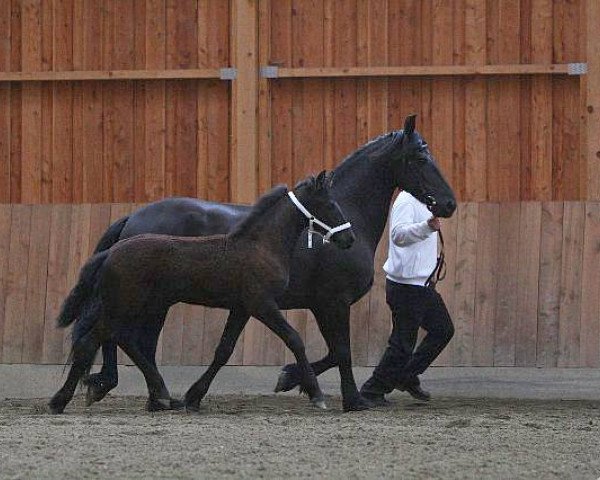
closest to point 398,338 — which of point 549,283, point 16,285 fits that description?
point 549,283

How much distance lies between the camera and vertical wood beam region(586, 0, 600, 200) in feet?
45.8

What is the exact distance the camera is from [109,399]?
12.3 m

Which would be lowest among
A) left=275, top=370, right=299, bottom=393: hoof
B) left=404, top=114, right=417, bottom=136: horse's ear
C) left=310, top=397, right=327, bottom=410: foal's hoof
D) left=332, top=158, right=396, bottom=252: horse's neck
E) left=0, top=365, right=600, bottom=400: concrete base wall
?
left=0, top=365, right=600, bottom=400: concrete base wall

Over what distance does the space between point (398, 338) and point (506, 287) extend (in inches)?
67.9

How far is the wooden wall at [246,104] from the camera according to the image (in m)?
13.4

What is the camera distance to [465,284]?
41.7 feet

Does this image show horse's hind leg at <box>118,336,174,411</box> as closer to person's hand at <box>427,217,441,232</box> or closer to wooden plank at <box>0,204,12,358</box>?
person's hand at <box>427,217,441,232</box>

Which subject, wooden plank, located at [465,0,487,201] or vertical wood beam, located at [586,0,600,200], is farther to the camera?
wooden plank, located at [465,0,487,201]

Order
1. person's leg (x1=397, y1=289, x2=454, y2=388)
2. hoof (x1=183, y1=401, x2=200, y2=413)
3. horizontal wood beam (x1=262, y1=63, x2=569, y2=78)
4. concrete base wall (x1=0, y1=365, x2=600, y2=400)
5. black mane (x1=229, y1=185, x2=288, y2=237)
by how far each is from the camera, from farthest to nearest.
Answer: horizontal wood beam (x1=262, y1=63, x2=569, y2=78) < concrete base wall (x1=0, y1=365, x2=600, y2=400) < person's leg (x1=397, y1=289, x2=454, y2=388) < hoof (x1=183, y1=401, x2=200, y2=413) < black mane (x1=229, y1=185, x2=288, y2=237)

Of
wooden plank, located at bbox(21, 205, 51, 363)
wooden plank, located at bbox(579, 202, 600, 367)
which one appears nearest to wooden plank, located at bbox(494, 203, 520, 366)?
wooden plank, located at bbox(579, 202, 600, 367)

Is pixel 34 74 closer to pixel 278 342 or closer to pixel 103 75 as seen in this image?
pixel 103 75

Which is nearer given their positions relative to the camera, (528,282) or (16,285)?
(528,282)

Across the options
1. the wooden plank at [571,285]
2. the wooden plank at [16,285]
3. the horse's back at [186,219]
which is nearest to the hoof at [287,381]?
the horse's back at [186,219]

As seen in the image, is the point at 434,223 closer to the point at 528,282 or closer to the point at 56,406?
the point at 528,282
